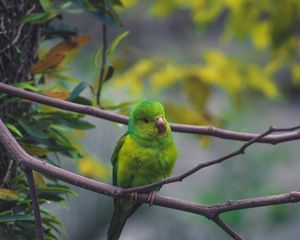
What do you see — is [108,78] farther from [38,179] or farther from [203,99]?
[203,99]

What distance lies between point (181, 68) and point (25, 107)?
4.27 feet

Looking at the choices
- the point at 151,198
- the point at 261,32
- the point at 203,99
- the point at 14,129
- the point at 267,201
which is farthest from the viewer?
the point at 261,32

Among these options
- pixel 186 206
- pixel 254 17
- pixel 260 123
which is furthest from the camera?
pixel 260 123

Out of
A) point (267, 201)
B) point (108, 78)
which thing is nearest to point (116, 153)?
point (108, 78)

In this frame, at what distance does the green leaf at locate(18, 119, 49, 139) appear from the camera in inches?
80.0

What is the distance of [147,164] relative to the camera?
2215mm

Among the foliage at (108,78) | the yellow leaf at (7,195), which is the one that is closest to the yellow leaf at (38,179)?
the foliage at (108,78)

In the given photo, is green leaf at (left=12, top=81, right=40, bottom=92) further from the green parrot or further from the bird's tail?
the bird's tail

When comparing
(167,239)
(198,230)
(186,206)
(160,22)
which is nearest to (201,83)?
(186,206)

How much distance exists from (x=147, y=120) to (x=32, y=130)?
40 centimetres

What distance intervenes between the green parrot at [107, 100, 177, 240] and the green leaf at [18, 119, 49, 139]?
1.01 ft

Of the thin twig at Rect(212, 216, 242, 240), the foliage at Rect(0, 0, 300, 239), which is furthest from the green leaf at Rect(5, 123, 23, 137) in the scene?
the thin twig at Rect(212, 216, 242, 240)

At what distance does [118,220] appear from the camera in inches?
91.2

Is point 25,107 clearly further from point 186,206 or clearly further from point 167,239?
point 167,239
